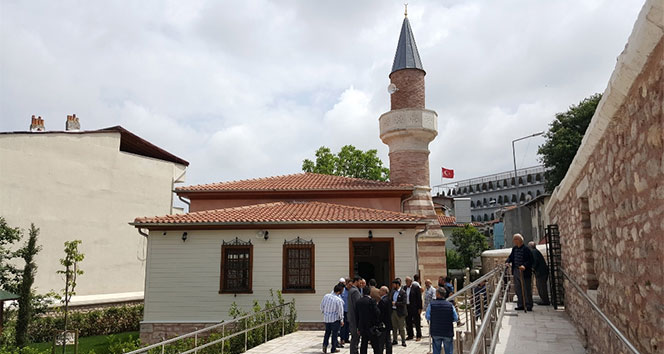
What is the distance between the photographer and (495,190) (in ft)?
228

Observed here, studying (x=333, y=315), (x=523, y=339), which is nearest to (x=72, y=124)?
(x=333, y=315)

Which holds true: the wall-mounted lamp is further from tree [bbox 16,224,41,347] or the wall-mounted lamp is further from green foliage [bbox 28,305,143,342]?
green foliage [bbox 28,305,143,342]

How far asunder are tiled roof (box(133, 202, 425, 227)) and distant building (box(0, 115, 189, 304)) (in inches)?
323

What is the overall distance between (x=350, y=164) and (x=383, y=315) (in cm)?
2733

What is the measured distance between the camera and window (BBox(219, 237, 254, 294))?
13.6 metres

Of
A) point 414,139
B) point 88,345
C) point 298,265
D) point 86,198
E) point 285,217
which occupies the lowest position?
point 88,345

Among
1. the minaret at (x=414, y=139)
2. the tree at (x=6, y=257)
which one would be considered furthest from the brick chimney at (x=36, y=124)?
the minaret at (x=414, y=139)

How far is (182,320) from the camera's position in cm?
1341

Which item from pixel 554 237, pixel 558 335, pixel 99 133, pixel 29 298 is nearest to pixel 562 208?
pixel 554 237

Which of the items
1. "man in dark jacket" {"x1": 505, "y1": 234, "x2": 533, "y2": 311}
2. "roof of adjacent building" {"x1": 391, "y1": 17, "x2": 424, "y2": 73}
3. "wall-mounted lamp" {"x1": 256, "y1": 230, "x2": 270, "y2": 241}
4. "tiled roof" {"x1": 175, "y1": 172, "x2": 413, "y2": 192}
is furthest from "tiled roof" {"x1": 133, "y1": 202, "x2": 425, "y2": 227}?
"roof of adjacent building" {"x1": 391, "y1": 17, "x2": 424, "y2": 73}

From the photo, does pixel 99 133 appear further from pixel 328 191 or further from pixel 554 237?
pixel 554 237

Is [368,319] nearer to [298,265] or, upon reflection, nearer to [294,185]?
[298,265]

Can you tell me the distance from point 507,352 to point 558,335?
1619 millimetres

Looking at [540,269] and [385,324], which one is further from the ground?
[540,269]
